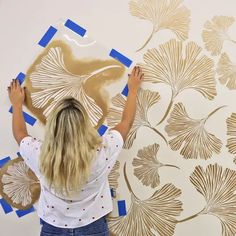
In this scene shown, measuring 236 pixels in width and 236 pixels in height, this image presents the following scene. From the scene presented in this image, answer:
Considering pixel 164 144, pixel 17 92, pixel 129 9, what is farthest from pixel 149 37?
pixel 17 92

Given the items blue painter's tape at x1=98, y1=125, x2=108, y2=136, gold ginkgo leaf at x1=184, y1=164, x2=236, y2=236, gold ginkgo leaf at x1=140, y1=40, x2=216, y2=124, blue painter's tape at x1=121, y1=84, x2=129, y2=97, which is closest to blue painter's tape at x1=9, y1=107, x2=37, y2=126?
blue painter's tape at x1=98, y1=125, x2=108, y2=136

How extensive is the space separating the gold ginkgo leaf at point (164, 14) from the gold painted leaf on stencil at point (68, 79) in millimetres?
197

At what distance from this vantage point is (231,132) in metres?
1.45

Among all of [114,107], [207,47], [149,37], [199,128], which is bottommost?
[114,107]

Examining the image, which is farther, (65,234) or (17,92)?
(17,92)

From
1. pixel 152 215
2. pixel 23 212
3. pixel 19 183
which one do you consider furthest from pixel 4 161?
pixel 152 215

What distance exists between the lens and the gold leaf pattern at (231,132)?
1452mm

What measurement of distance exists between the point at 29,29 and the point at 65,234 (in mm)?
797

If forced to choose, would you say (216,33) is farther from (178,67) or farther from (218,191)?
(218,191)

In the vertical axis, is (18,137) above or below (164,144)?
below

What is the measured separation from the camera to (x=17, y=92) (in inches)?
57.9

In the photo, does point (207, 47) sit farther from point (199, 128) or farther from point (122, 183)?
point (122, 183)

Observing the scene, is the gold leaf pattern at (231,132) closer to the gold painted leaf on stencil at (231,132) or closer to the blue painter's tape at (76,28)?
the gold painted leaf on stencil at (231,132)

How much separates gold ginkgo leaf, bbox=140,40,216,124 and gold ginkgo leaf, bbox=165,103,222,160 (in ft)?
0.15
